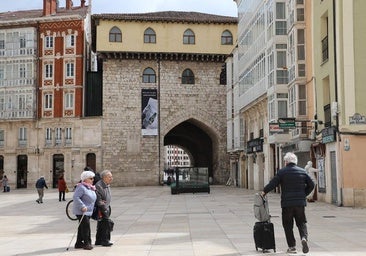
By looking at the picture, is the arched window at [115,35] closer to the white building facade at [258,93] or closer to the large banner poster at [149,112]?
the large banner poster at [149,112]

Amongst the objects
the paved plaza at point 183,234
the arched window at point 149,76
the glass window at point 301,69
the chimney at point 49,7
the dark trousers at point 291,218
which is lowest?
the paved plaza at point 183,234

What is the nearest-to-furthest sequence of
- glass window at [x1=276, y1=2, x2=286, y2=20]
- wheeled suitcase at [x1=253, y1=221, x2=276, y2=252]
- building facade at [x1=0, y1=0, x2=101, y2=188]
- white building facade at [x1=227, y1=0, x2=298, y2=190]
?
wheeled suitcase at [x1=253, y1=221, x2=276, y2=252] < white building facade at [x1=227, y1=0, x2=298, y2=190] < glass window at [x1=276, y1=2, x2=286, y2=20] < building facade at [x1=0, y1=0, x2=101, y2=188]

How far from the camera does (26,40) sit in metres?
51.1

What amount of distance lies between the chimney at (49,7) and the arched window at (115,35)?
22.8ft

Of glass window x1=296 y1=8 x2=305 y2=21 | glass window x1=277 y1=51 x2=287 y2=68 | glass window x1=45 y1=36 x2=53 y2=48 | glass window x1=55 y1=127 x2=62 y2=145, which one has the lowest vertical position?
glass window x1=55 y1=127 x2=62 y2=145

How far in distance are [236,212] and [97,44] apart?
112 ft

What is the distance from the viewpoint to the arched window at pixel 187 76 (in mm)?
52062

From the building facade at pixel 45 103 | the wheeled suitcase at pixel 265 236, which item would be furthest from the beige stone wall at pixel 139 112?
the wheeled suitcase at pixel 265 236

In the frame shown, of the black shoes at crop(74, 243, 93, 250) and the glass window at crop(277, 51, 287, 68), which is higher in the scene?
the glass window at crop(277, 51, 287, 68)

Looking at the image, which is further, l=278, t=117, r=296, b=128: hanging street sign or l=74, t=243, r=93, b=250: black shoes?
l=278, t=117, r=296, b=128: hanging street sign

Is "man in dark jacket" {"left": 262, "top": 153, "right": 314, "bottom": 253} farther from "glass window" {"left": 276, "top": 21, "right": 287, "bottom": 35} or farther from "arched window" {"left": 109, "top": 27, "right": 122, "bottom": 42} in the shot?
"arched window" {"left": 109, "top": 27, "right": 122, "bottom": 42}

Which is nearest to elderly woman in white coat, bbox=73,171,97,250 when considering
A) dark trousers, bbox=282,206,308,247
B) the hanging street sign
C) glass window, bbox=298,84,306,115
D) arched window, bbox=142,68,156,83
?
dark trousers, bbox=282,206,308,247

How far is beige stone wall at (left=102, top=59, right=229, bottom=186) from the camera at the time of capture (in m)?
Result: 50.1

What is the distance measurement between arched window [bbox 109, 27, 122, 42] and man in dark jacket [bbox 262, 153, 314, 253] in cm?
4273
